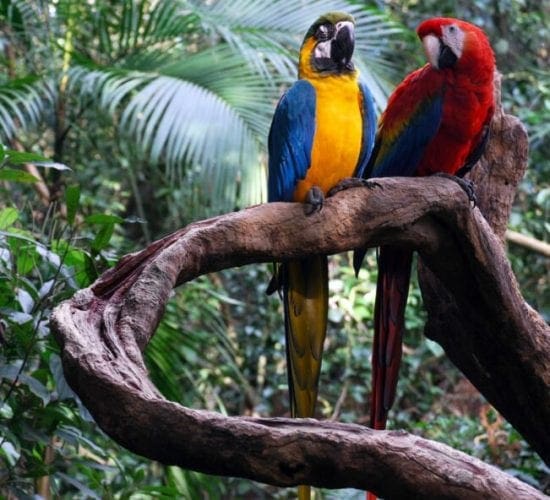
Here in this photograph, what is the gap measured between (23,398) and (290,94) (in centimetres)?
65

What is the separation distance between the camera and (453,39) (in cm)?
158

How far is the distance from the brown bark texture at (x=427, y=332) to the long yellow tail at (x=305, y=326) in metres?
0.16

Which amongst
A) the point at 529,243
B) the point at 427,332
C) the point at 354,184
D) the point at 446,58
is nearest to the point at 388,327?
the point at 427,332

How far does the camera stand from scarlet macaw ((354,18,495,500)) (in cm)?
158

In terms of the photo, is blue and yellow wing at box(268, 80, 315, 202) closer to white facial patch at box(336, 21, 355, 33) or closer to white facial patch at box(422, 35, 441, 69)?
white facial patch at box(336, 21, 355, 33)

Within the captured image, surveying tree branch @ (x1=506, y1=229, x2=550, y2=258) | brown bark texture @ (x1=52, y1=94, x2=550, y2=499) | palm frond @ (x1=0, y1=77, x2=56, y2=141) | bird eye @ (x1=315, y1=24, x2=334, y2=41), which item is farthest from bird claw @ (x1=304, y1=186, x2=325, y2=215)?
tree branch @ (x1=506, y1=229, x2=550, y2=258)

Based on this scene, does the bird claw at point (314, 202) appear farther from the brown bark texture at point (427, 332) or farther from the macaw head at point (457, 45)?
the macaw head at point (457, 45)

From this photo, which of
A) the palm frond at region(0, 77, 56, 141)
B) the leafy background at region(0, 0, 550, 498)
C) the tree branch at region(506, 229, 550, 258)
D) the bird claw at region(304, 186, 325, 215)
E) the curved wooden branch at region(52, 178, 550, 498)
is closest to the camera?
the curved wooden branch at region(52, 178, 550, 498)

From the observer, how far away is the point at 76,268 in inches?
58.6

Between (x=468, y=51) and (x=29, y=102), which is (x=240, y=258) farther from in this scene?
(x=29, y=102)

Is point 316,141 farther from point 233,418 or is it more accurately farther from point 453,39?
point 233,418

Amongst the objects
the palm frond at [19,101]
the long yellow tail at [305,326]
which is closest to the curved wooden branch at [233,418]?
the long yellow tail at [305,326]

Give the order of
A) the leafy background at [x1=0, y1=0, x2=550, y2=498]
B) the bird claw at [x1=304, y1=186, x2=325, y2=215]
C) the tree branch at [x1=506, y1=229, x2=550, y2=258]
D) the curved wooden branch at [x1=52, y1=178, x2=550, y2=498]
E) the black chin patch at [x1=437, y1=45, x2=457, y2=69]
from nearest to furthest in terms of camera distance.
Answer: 1. the curved wooden branch at [x1=52, y1=178, x2=550, y2=498]
2. the bird claw at [x1=304, y1=186, x2=325, y2=215]
3. the leafy background at [x1=0, y1=0, x2=550, y2=498]
4. the black chin patch at [x1=437, y1=45, x2=457, y2=69]
5. the tree branch at [x1=506, y1=229, x2=550, y2=258]

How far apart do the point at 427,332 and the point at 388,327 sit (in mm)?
116
